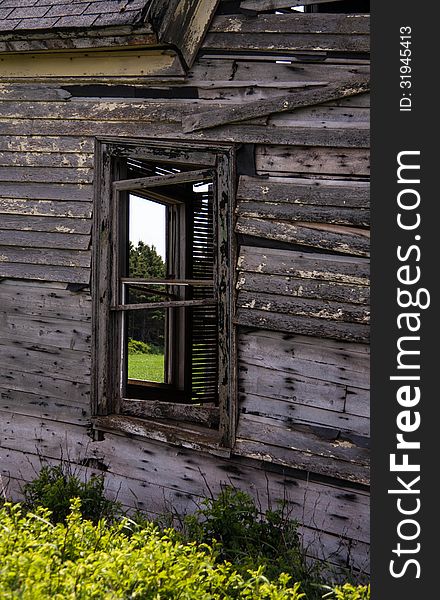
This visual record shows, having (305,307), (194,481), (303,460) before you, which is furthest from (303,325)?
(194,481)

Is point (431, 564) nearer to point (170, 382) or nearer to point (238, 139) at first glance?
point (238, 139)

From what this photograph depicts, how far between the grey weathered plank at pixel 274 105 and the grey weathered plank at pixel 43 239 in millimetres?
1251

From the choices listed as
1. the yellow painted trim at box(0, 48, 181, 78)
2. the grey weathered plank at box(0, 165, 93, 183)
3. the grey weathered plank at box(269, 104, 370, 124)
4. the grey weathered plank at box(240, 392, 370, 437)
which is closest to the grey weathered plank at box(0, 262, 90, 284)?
the grey weathered plank at box(0, 165, 93, 183)

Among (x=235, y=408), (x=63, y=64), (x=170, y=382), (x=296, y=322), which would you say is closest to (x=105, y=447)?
(x=235, y=408)

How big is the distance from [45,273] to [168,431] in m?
1.68

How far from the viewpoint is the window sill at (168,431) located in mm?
5715

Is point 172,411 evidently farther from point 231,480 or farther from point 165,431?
point 231,480

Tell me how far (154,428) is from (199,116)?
231cm

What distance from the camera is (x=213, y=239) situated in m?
5.97

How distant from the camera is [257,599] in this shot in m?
3.51

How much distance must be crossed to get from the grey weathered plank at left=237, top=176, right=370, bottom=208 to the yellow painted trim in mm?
1076

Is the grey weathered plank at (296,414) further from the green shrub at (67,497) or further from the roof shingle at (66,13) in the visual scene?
the roof shingle at (66,13)

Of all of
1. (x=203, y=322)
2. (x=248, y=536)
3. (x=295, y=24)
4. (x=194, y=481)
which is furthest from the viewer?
(x=203, y=322)

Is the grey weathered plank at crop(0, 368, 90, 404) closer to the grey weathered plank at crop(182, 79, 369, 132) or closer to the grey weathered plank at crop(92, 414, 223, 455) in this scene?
the grey weathered plank at crop(92, 414, 223, 455)
